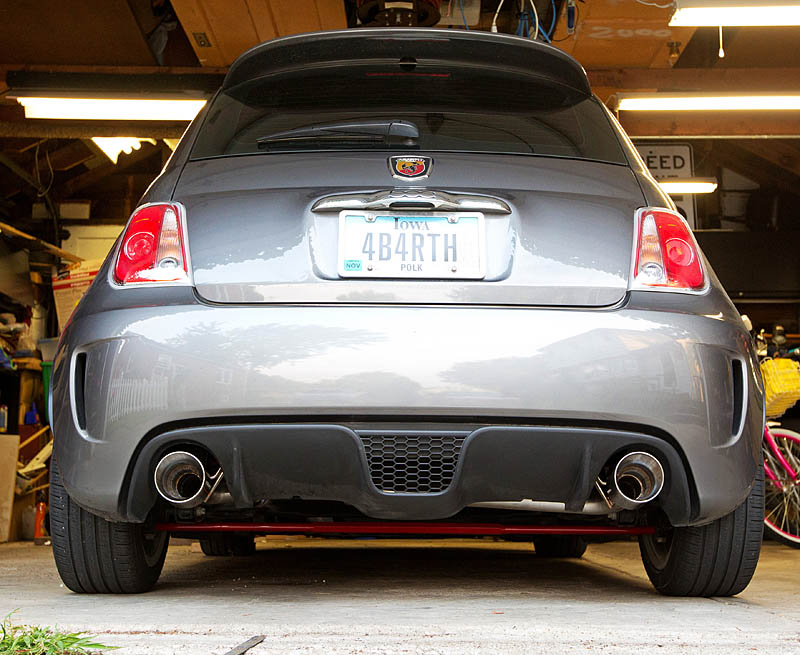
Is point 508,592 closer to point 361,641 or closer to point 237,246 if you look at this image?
point 361,641

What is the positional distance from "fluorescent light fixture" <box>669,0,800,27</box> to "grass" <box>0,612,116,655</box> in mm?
4283

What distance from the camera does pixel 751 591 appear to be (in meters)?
2.88

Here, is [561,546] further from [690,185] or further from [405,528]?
[690,185]

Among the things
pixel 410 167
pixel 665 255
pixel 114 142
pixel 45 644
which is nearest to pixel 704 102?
pixel 114 142

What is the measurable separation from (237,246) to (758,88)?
589 cm

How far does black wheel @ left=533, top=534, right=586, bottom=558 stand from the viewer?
13.8ft

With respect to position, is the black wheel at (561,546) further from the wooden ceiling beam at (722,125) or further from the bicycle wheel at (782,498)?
the wooden ceiling beam at (722,125)

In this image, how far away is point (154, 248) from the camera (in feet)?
7.14

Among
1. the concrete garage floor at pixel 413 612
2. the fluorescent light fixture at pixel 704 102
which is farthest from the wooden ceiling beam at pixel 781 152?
the concrete garage floor at pixel 413 612

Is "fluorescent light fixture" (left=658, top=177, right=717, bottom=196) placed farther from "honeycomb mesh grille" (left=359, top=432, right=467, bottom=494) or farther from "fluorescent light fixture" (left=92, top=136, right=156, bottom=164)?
"honeycomb mesh grille" (left=359, top=432, right=467, bottom=494)

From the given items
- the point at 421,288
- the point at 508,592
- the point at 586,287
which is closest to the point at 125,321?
the point at 421,288

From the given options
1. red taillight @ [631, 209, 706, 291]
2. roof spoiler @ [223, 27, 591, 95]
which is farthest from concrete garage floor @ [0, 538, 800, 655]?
roof spoiler @ [223, 27, 591, 95]

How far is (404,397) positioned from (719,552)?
3.19 feet

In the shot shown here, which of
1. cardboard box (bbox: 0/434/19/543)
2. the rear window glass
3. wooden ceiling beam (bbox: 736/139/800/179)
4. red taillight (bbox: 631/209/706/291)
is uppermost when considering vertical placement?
wooden ceiling beam (bbox: 736/139/800/179)
